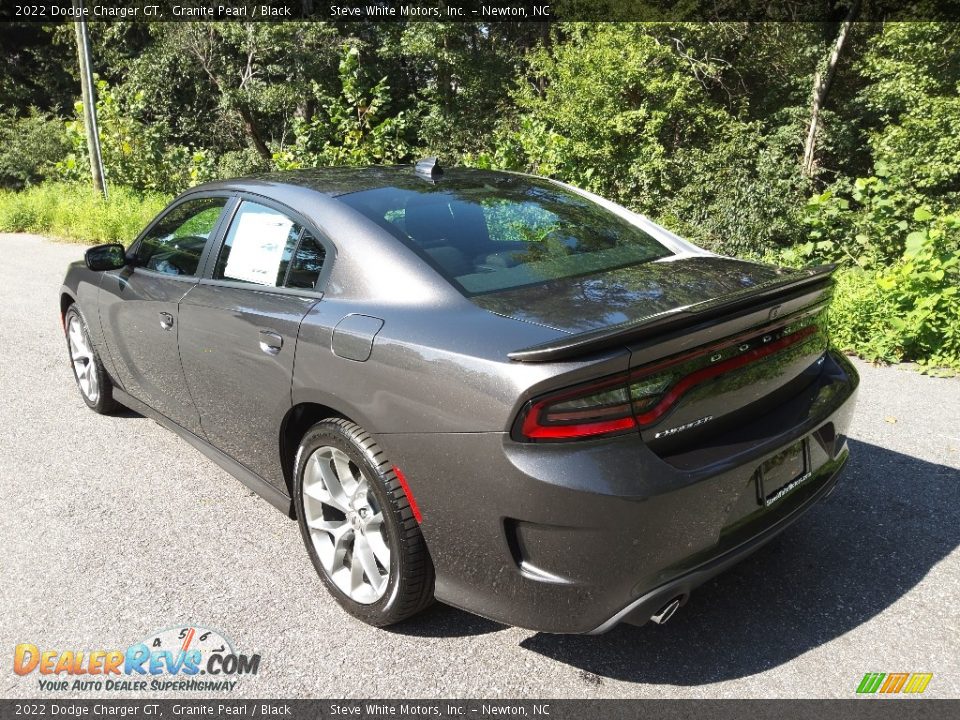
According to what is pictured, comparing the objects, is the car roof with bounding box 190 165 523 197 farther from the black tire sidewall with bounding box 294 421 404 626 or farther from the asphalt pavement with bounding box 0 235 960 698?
the asphalt pavement with bounding box 0 235 960 698

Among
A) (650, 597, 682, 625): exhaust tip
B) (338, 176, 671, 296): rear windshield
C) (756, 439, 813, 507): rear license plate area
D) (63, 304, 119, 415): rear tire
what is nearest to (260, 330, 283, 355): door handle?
(338, 176, 671, 296): rear windshield

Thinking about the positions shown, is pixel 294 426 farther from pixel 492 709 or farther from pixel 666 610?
pixel 666 610

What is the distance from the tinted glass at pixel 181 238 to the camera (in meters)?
3.65

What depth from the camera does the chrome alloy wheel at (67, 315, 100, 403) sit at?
4.85 meters

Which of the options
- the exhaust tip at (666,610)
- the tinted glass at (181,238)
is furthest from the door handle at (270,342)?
the exhaust tip at (666,610)

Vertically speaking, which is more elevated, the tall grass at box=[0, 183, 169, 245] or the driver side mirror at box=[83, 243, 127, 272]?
the driver side mirror at box=[83, 243, 127, 272]

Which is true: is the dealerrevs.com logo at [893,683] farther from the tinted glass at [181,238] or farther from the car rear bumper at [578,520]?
the tinted glass at [181,238]

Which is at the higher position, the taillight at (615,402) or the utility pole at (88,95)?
the utility pole at (88,95)

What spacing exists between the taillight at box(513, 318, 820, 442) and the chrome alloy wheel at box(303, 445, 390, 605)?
0.75 metres

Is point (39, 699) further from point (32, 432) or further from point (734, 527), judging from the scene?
point (32, 432)

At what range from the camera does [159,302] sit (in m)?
3.73

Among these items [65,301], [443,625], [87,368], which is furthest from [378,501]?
[65,301]

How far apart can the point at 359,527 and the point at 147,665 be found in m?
0.84

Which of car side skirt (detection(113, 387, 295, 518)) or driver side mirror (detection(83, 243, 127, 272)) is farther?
driver side mirror (detection(83, 243, 127, 272))
